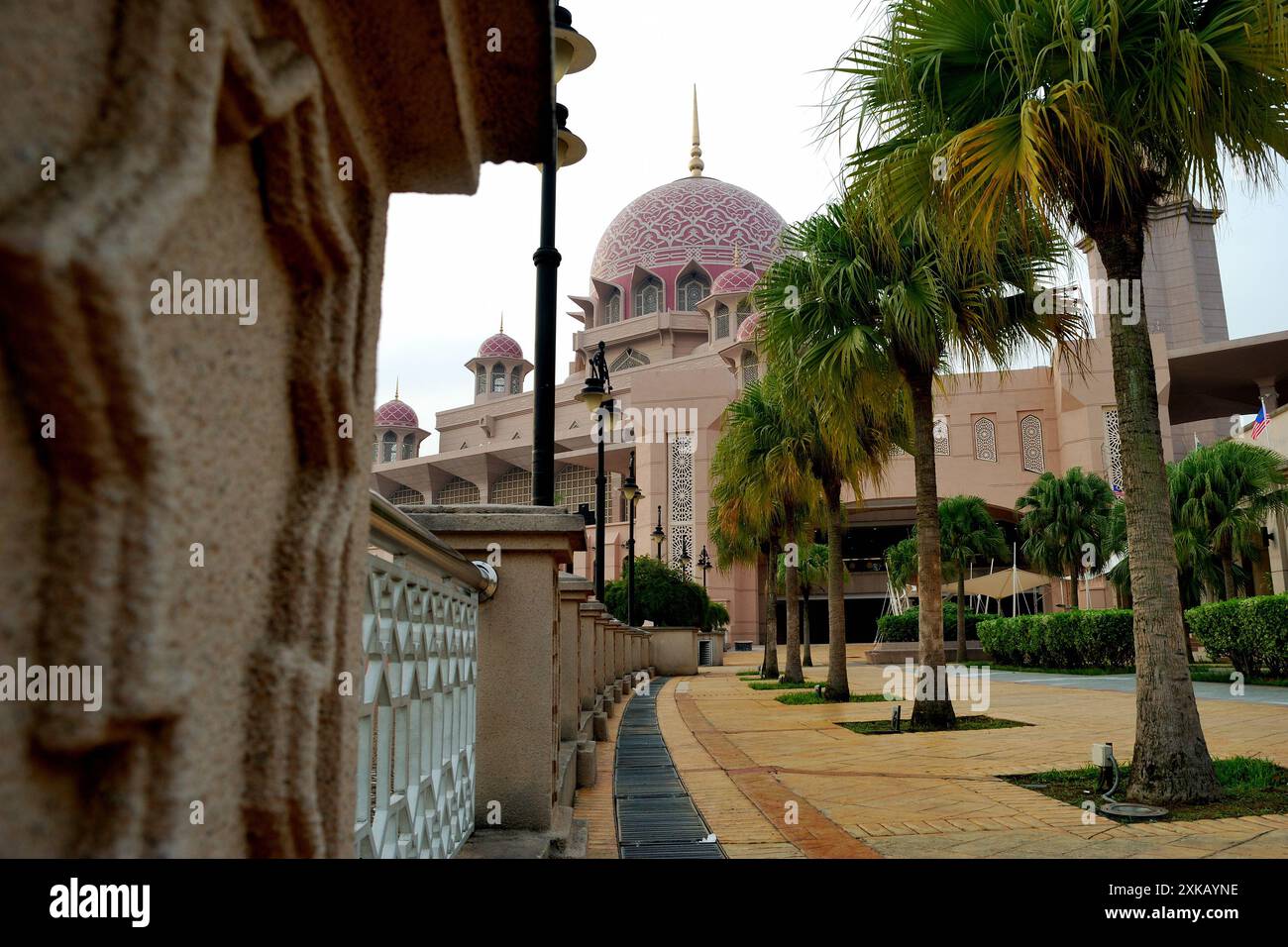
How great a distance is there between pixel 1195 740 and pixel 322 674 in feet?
20.9

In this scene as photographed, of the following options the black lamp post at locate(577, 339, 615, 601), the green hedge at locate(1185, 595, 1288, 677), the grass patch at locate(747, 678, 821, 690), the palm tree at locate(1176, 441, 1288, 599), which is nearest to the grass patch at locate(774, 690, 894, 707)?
the grass patch at locate(747, 678, 821, 690)

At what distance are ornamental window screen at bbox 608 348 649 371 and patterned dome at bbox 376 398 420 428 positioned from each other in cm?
1728

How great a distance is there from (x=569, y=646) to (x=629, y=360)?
2230 inches

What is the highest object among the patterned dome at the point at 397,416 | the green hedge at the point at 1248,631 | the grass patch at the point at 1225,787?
the patterned dome at the point at 397,416

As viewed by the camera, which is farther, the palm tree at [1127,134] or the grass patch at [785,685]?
the grass patch at [785,685]

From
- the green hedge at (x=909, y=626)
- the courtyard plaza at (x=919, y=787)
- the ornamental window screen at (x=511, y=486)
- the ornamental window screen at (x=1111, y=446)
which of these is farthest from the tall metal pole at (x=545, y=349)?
the ornamental window screen at (x=511, y=486)

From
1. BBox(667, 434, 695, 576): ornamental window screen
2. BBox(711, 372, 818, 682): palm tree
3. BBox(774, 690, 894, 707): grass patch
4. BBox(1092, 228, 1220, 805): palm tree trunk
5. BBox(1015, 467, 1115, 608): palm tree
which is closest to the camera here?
BBox(1092, 228, 1220, 805): palm tree trunk

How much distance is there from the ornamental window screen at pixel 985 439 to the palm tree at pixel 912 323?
32.6m

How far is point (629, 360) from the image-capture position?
62.9 metres

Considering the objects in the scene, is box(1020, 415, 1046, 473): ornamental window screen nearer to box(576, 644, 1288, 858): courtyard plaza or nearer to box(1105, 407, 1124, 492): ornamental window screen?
box(1105, 407, 1124, 492): ornamental window screen

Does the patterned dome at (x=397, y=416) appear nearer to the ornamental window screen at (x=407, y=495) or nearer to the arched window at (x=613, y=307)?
the ornamental window screen at (x=407, y=495)

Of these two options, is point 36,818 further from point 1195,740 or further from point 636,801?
point 1195,740

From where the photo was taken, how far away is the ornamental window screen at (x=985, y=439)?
4231 centimetres

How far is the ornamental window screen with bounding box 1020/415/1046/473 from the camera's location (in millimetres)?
41562
